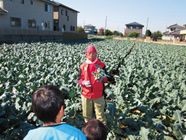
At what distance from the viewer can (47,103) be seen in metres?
1.40

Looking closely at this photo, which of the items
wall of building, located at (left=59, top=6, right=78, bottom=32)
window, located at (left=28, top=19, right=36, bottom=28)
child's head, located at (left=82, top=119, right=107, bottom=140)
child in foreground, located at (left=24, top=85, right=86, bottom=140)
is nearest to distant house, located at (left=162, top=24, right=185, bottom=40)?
wall of building, located at (left=59, top=6, right=78, bottom=32)

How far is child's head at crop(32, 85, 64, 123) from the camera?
1403 mm

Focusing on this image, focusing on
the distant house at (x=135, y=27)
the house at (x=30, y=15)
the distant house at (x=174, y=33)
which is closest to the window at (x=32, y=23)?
the house at (x=30, y=15)

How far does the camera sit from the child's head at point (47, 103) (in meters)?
1.40

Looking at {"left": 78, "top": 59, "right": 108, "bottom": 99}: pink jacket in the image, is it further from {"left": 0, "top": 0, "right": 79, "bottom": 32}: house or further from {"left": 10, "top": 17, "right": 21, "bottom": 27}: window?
{"left": 10, "top": 17, "right": 21, "bottom": 27}: window

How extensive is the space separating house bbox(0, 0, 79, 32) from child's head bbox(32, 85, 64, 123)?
2191 centimetres

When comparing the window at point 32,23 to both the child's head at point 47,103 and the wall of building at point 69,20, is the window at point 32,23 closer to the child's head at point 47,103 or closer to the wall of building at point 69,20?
the wall of building at point 69,20

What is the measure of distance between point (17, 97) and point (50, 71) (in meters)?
2.45

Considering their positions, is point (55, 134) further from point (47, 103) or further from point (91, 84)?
point (91, 84)

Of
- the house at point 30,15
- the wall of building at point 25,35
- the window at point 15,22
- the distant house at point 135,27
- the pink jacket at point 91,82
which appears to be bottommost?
the pink jacket at point 91,82

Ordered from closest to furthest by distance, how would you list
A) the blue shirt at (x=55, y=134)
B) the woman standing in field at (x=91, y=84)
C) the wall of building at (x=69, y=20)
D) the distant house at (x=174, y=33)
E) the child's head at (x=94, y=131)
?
the blue shirt at (x=55, y=134) < the child's head at (x=94, y=131) < the woman standing in field at (x=91, y=84) < the wall of building at (x=69, y=20) < the distant house at (x=174, y=33)

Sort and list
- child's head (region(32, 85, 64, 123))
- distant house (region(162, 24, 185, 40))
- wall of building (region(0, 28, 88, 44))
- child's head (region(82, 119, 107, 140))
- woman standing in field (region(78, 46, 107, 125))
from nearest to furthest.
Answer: child's head (region(32, 85, 64, 123)), child's head (region(82, 119, 107, 140)), woman standing in field (region(78, 46, 107, 125)), wall of building (region(0, 28, 88, 44)), distant house (region(162, 24, 185, 40))

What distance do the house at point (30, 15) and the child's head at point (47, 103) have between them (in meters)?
21.9

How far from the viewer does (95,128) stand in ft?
6.20
